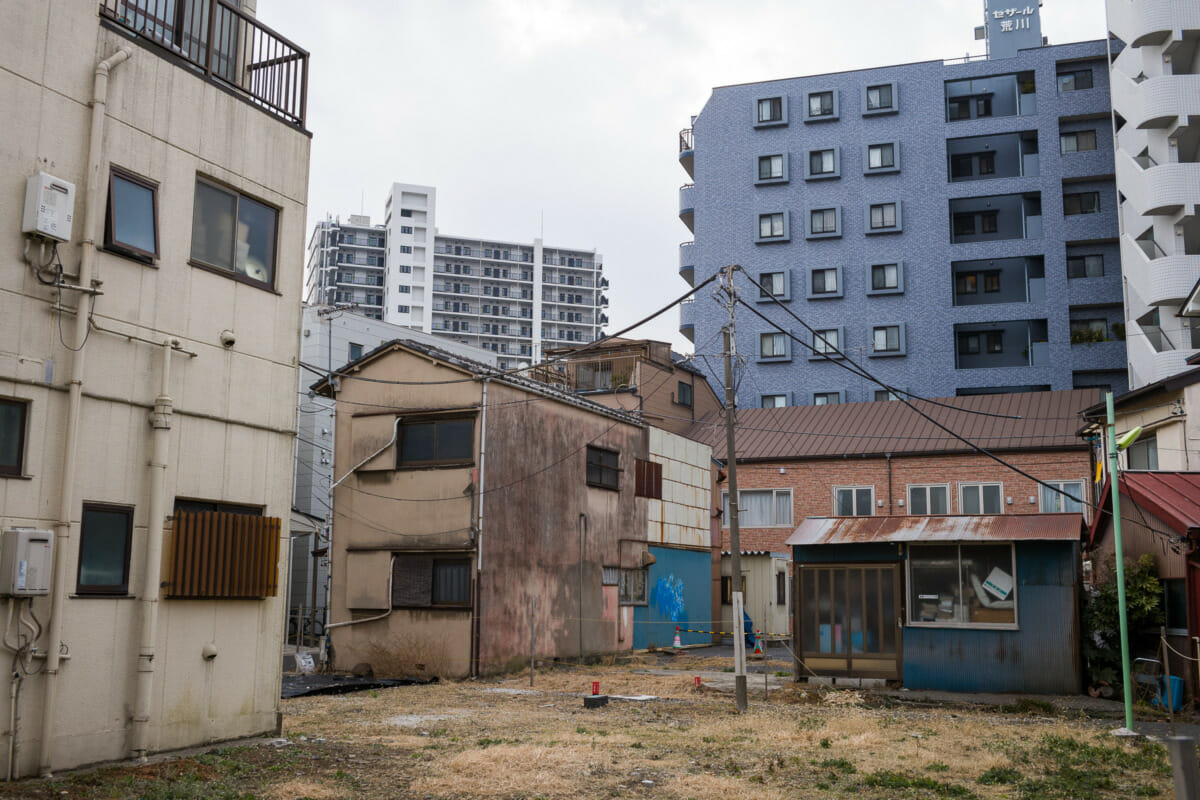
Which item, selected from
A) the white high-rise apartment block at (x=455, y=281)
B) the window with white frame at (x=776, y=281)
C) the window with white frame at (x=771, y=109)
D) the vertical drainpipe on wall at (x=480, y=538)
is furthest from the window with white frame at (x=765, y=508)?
the white high-rise apartment block at (x=455, y=281)

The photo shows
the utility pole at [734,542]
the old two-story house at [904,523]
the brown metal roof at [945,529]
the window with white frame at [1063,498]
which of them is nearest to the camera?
the utility pole at [734,542]

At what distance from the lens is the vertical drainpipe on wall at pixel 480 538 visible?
77.2 ft

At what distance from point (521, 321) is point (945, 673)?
105081 millimetres

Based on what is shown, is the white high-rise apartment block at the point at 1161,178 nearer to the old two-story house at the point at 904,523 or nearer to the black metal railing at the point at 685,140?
the old two-story house at the point at 904,523

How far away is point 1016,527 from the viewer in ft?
69.3

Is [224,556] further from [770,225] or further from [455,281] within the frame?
[455,281]

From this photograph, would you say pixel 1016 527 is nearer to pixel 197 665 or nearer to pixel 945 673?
pixel 945 673

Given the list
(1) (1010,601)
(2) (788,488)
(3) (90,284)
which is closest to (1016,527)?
(1) (1010,601)

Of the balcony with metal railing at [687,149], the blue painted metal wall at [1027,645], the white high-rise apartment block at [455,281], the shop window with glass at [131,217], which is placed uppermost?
the white high-rise apartment block at [455,281]

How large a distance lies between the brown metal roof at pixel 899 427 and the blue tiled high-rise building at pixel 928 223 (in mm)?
8781

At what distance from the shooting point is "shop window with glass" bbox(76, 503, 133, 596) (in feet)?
37.4

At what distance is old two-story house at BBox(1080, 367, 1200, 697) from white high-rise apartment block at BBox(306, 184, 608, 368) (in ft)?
278

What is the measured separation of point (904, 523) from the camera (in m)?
22.4

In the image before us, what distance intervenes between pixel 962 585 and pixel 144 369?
1604 centimetres
